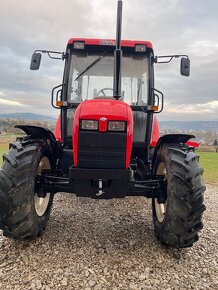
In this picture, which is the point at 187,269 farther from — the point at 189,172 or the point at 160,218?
the point at 189,172

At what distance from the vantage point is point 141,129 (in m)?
4.48

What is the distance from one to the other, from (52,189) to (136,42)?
2629 mm

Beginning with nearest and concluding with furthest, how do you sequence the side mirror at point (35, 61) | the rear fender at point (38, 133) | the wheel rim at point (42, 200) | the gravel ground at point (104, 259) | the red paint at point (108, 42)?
the gravel ground at point (104, 259), the rear fender at point (38, 133), the wheel rim at point (42, 200), the red paint at point (108, 42), the side mirror at point (35, 61)

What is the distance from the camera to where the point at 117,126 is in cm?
312

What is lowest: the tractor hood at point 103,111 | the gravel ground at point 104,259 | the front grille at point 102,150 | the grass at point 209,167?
the grass at point 209,167

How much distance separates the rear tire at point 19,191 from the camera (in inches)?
119

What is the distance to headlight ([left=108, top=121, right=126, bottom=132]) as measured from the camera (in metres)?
3.11

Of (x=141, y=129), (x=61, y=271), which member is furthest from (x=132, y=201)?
(x=61, y=271)

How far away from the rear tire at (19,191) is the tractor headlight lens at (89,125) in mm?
689

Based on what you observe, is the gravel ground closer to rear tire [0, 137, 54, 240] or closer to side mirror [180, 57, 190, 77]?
rear tire [0, 137, 54, 240]

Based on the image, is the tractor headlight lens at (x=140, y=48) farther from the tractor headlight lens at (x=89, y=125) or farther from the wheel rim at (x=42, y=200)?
the wheel rim at (x=42, y=200)

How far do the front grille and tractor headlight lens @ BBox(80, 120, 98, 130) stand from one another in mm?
55

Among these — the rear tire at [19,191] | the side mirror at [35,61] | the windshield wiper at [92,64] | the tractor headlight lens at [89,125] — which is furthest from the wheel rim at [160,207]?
the side mirror at [35,61]

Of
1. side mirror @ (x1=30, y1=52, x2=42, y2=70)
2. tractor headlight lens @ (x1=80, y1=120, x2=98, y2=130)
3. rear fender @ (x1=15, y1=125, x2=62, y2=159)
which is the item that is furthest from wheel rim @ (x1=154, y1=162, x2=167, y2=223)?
side mirror @ (x1=30, y1=52, x2=42, y2=70)
